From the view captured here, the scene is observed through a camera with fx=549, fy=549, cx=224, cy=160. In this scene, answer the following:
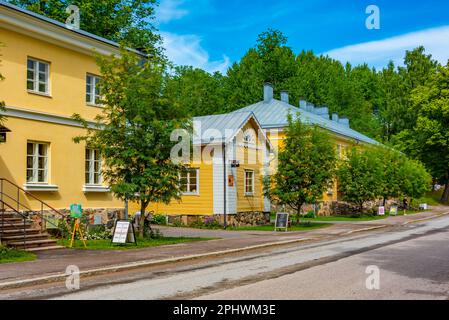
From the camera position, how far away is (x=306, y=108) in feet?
193

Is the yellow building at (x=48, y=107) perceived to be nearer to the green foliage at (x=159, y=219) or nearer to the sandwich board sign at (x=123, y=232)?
the sandwich board sign at (x=123, y=232)

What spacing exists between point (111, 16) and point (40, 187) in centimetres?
2401

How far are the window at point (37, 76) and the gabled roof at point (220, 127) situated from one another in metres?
8.07

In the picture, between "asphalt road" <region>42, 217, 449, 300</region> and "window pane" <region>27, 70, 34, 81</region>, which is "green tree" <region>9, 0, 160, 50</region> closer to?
"window pane" <region>27, 70, 34, 81</region>

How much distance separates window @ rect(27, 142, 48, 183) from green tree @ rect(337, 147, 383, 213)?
23.8m

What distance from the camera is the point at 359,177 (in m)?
39.1

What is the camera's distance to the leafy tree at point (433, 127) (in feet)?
204

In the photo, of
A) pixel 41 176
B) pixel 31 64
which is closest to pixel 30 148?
pixel 41 176

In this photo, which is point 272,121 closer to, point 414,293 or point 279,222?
point 279,222

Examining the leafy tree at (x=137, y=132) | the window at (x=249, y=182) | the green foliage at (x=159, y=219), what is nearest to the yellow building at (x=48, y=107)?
the leafy tree at (x=137, y=132)

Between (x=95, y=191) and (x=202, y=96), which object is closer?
(x=95, y=191)

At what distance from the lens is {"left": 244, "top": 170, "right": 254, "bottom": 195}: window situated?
98.0 feet

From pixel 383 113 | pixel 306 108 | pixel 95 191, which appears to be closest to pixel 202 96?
pixel 306 108
